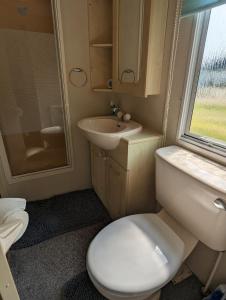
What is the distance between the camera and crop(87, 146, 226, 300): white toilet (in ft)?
2.43

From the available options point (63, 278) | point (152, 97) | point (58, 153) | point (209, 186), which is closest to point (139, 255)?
point (209, 186)

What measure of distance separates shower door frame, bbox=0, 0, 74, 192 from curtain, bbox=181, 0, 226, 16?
3.08ft

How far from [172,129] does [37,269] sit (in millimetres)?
1315

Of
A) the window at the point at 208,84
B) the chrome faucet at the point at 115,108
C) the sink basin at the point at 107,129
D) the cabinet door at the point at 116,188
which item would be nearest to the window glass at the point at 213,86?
the window at the point at 208,84

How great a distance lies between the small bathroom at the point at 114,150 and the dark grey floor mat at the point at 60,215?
0.04 ft

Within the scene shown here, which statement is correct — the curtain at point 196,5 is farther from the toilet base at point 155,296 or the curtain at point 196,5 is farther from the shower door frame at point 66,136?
the toilet base at point 155,296

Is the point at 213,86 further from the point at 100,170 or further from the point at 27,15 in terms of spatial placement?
the point at 27,15

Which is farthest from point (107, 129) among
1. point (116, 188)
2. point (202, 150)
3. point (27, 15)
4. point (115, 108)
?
point (27, 15)

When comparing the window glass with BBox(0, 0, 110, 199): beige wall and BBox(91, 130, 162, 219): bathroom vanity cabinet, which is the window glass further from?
BBox(0, 0, 110, 199): beige wall

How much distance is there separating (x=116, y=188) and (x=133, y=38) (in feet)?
3.37

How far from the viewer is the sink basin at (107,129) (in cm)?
115

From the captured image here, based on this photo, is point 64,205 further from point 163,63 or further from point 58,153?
point 163,63

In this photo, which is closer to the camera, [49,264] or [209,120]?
[209,120]

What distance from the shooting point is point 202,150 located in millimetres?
998
